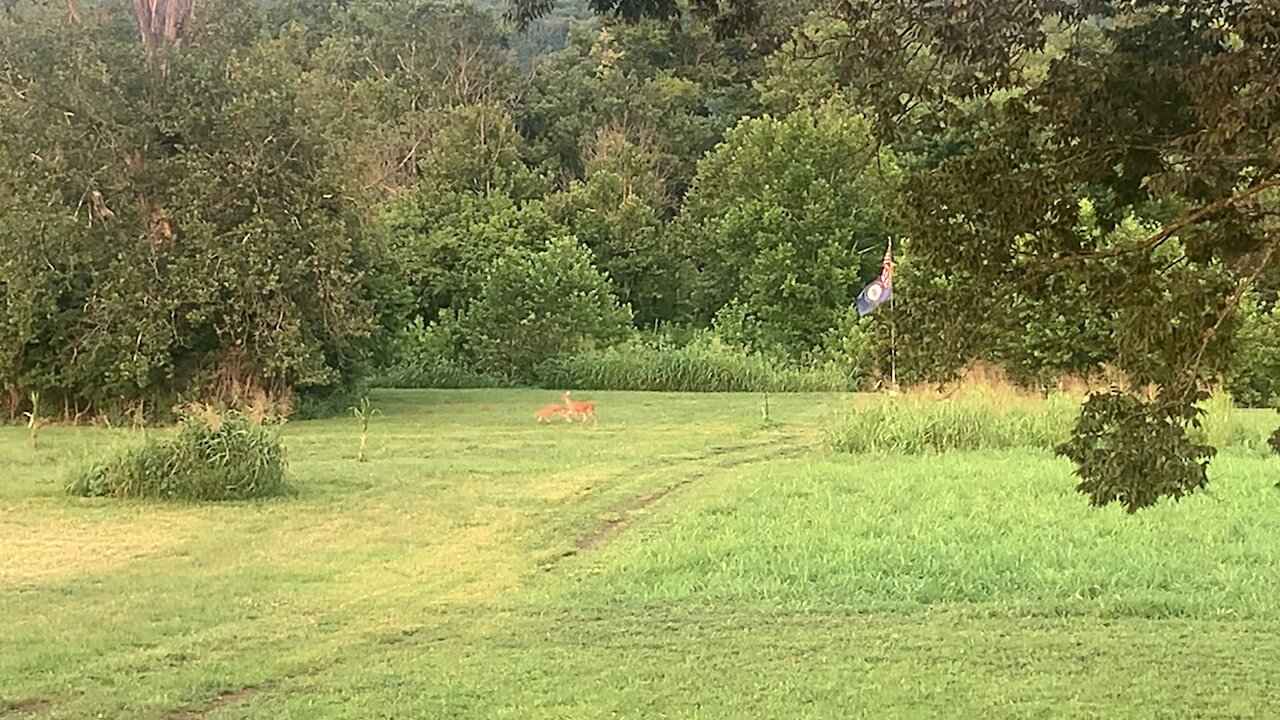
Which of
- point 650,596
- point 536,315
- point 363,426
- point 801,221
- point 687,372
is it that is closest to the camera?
point 650,596

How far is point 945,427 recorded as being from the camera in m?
16.2

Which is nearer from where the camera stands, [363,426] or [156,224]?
[363,426]

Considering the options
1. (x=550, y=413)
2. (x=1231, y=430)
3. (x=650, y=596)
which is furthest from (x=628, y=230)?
(x=650, y=596)

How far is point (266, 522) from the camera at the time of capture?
11242mm

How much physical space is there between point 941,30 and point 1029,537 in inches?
229

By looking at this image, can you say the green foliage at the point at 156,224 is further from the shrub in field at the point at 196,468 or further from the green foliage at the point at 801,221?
the green foliage at the point at 801,221

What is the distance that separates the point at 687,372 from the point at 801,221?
7.12 metres

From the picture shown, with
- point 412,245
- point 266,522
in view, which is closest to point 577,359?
point 412,245

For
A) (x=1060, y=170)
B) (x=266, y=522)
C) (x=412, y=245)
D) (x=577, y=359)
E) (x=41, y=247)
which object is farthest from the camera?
(x=412, y=245)

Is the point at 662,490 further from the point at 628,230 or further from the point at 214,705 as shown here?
the point at 628,230

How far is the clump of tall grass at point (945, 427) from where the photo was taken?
1594 cm

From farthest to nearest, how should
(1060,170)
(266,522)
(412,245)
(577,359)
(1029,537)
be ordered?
1. (412,245)
2. (577,359)
3. (266,522)
4. (1029,537)
5. (1060,170)

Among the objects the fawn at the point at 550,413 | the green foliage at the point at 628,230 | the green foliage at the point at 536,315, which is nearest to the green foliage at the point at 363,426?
the fawn at the point at 550,413

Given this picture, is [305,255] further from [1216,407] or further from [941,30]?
[941,30]
